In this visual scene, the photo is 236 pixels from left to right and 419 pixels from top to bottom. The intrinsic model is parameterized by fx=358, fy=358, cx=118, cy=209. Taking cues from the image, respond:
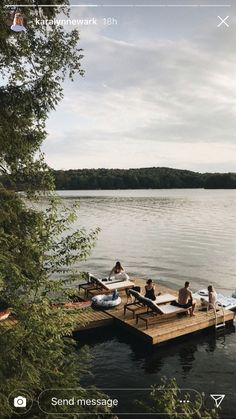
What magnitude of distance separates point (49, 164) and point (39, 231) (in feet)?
10.1

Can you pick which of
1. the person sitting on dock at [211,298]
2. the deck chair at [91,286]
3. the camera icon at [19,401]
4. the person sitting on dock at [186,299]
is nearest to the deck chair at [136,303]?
the person sitting on dock at [186,299]

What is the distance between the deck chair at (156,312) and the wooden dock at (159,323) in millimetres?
185

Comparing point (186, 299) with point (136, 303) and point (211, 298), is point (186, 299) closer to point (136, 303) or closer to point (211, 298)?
point (211, 298)

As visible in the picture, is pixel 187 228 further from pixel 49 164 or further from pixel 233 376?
pixel 49 164

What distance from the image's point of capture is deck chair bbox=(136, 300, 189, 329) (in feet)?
53.7

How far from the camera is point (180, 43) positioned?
5.68 m

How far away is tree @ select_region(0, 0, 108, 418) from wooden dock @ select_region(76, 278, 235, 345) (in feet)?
22.4

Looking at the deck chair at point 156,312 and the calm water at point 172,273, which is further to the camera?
the deck chair at point 156,312

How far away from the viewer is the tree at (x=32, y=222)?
7598 millimetres

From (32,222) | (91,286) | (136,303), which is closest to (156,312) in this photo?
(136,303)

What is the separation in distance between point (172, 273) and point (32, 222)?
77.8ft

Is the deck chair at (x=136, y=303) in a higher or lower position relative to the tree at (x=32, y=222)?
lower

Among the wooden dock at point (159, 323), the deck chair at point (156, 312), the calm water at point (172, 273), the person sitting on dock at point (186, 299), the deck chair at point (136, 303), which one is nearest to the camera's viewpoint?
the calm water at point (172, 273)

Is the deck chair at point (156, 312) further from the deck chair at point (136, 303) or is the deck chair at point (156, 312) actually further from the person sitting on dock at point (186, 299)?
the deck chair at point (136, 303)
